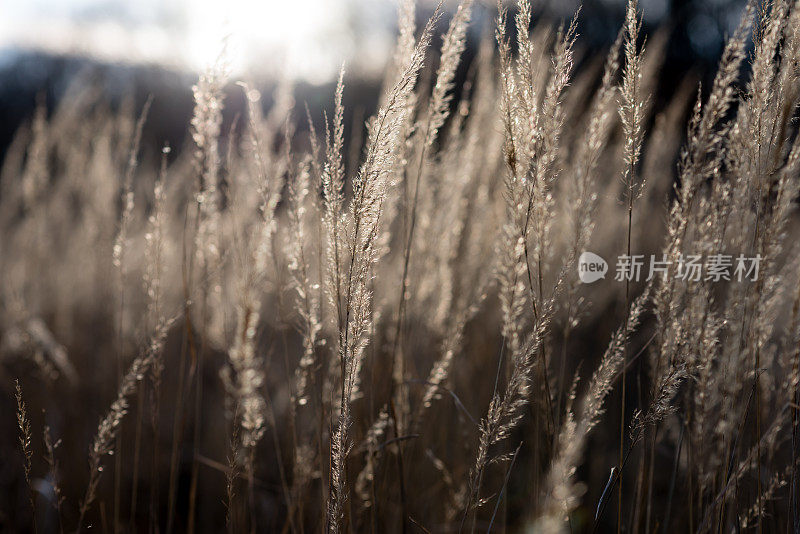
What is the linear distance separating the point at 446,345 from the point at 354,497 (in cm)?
69

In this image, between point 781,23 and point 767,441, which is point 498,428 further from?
point 781,23

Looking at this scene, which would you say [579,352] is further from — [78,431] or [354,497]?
[78,431]

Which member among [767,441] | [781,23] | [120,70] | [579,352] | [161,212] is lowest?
[767,441]

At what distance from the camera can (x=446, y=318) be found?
197 cm

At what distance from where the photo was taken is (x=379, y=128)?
0.93m

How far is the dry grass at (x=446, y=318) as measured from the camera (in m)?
1.06

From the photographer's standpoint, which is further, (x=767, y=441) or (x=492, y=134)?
(x=492, y=134)

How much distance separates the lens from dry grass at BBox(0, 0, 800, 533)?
1060mm

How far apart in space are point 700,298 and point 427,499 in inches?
43.4

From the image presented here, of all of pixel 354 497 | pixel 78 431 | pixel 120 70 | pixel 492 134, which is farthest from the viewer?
pixel 120 70

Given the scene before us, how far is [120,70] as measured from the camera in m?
10.0

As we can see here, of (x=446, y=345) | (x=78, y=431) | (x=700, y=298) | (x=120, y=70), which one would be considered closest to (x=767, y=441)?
(x=700, y=298)

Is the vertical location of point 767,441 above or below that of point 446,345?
below

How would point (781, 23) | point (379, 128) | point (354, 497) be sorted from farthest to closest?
point (354, 497) < point (781, 23) < point (379, 128)
